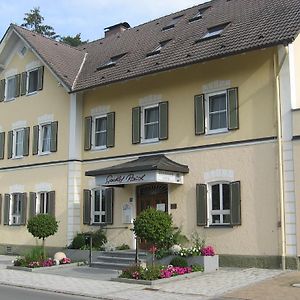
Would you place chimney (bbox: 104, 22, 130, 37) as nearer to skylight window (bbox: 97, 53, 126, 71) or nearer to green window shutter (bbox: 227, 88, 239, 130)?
skylight window (bbox: 97, 53, 126, 71)

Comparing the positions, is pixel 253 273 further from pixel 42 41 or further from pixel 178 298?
pixel 42 41

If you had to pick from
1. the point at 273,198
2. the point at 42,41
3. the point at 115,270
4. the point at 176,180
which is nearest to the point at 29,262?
the point at 115,270

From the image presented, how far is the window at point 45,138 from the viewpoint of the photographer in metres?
24.3

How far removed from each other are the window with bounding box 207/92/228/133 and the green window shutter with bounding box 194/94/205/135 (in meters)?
0.19

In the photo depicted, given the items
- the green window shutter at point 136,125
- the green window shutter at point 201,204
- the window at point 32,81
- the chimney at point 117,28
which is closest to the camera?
the green window shutter at point 201,204

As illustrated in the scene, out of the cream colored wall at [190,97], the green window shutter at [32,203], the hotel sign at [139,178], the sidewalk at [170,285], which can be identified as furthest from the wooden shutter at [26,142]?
the sidewalk at [170,285]

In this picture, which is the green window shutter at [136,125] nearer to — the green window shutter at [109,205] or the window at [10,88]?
the green window shutter at [109,205]

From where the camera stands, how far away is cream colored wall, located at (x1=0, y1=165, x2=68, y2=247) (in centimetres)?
2289

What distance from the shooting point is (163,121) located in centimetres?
1989

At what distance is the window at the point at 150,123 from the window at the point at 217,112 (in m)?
2.41

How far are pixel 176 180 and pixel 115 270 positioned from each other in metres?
3.78

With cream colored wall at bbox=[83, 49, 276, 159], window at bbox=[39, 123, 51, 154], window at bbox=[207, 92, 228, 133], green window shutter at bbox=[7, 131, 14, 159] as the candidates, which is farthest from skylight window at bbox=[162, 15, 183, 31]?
green window shutter at bbox=[7, 131, 14, 159]

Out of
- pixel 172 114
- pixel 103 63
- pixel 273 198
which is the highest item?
pixel 103 63

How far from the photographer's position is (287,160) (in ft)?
54.4
